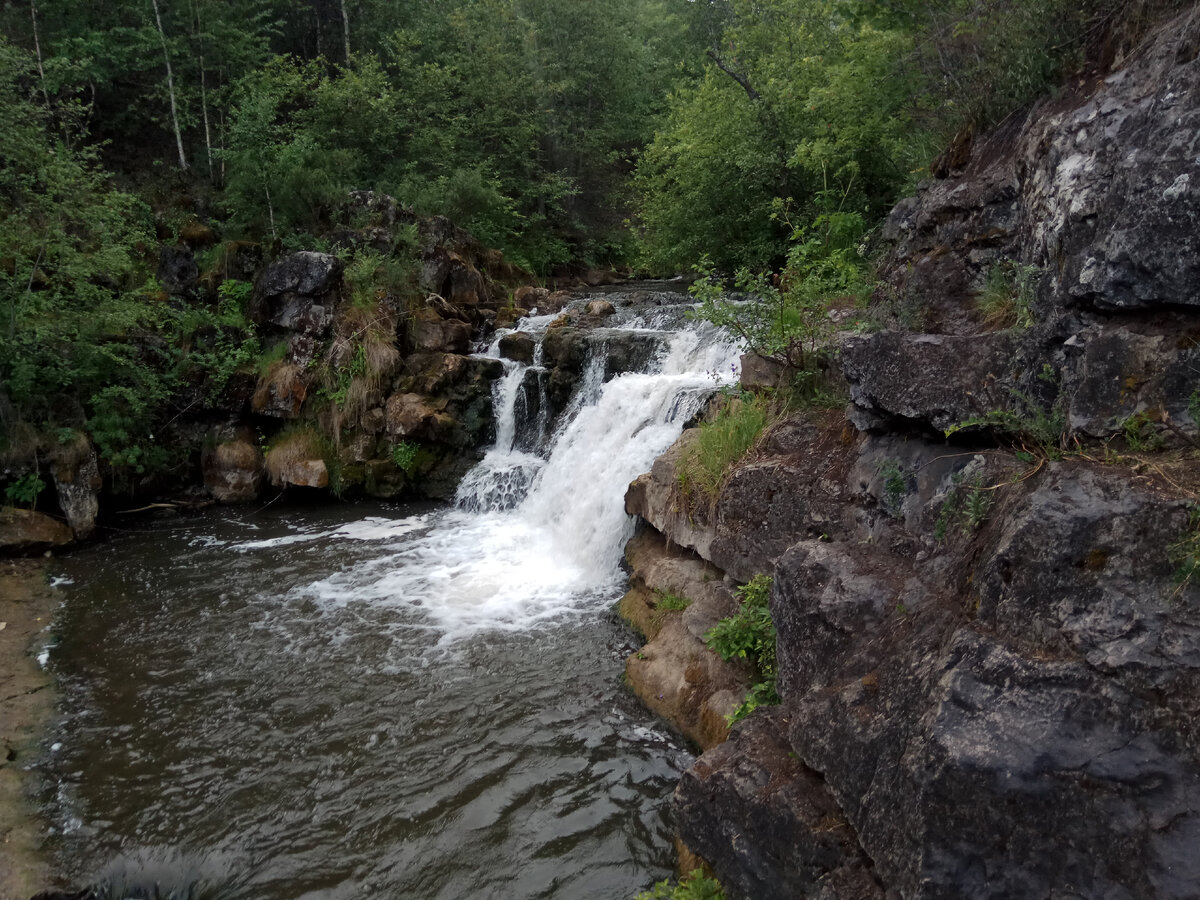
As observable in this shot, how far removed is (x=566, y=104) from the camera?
2283 centimetres

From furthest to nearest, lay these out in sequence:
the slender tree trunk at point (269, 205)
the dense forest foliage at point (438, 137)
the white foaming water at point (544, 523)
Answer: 1. the slender tree trunk at point (269, 205)
2. the white foaming water at point (544, 523)
3. the dense forest foliage at point (438, 137)

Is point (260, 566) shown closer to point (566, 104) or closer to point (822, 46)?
point (822, 46)

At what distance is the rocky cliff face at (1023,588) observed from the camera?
8.96 ft

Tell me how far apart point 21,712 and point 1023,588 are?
25.4ft

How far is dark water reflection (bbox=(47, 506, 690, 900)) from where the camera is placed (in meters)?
4.65

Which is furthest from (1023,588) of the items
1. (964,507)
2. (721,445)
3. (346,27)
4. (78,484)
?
(346,27)

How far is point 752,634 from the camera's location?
5.53 m

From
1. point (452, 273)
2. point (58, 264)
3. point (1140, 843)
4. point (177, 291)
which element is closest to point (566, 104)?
point (452, 273)

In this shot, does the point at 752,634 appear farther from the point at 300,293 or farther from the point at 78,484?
the point at 300,293

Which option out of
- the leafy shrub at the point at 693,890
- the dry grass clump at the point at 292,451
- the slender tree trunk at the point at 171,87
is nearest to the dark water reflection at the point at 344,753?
the leafy shrub at the point at 693,890

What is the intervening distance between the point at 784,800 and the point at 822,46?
13088 millimetres

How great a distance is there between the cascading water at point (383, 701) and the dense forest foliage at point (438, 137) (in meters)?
3.07

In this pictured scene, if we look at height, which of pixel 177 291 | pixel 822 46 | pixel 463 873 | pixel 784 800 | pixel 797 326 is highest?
pixel 822 46

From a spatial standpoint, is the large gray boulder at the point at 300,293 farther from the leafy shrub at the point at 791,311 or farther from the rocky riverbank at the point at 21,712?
the leafy shrub at the point at 791,311
